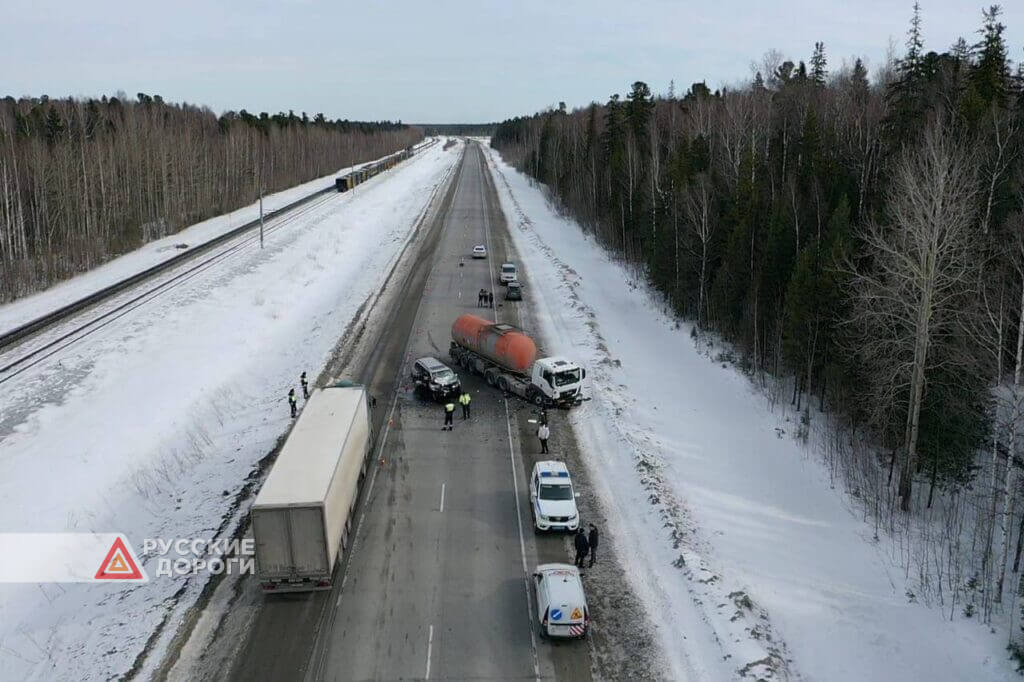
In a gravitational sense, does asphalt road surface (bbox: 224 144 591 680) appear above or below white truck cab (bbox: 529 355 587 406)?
below

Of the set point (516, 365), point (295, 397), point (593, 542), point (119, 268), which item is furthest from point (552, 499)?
point (119, 268)

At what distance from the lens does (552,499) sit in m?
22.1

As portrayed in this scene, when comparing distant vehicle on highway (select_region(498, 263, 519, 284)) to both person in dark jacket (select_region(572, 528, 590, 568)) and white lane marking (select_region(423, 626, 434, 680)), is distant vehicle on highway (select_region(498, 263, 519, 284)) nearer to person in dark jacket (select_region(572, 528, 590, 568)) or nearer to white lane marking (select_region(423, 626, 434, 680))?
person in dark jacket (select_region(572, 528, 590, 568))

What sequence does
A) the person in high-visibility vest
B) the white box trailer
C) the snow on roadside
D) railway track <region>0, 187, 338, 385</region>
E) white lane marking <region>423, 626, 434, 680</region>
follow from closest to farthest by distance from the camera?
1. white lane marking <region>423, 626, 434, 680</region>
2. the white box trailer
3. the person in high-visibility vest
4. railway track <region>0, 187, 338, 385</region>
5. the snow on roadside

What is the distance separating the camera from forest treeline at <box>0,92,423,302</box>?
62.6 m

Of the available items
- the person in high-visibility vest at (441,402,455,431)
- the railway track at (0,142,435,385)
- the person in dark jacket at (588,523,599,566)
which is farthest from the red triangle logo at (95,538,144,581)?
the railway track at (0,142,435,385)

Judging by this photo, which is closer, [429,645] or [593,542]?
[429,645]

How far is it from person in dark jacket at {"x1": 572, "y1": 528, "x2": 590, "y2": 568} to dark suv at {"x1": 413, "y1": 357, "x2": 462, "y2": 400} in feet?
43.3

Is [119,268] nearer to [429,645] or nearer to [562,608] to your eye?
[429,645]

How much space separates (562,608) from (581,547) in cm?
324

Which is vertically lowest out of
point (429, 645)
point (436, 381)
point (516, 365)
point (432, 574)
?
point (429, 645)

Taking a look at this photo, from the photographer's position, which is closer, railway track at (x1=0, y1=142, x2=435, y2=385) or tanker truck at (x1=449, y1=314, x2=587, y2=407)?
tanker truck at (x1=449, y1=314, x2=587, y2=407)

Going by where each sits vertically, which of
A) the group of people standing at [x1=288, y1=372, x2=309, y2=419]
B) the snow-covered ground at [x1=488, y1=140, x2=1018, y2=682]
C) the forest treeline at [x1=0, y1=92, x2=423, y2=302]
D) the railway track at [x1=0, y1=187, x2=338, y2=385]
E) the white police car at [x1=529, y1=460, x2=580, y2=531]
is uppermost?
the forest treeline at [x1=0, y1=92, x2=423, y2=302]

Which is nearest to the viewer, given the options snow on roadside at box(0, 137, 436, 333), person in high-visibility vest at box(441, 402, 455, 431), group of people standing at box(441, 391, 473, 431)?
person in high-visibility vest at box(441, 402, 455, 431)
